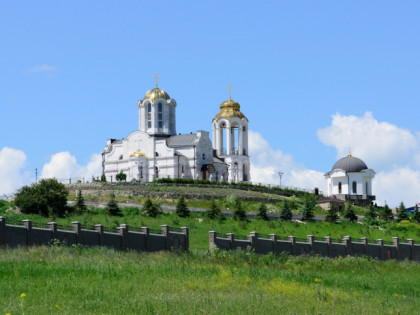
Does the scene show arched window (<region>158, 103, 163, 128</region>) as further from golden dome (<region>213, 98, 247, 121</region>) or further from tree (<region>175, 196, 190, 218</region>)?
tree (<region>175, 196, 190, 218</region>)

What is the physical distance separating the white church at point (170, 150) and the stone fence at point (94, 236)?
119ft

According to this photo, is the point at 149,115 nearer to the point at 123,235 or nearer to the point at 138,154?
the point at 138,154

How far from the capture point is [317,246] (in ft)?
146

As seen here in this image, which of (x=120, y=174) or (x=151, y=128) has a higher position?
(x=151, y=128)

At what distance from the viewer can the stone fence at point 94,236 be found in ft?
104

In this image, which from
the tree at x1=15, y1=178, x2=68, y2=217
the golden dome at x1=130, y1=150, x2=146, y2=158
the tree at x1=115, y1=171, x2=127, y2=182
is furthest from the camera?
the golden dome at x1=130, y1=150, x2=146, y2=158

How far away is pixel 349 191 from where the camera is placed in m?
87.3

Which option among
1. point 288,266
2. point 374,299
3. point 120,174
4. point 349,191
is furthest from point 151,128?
point 374,299

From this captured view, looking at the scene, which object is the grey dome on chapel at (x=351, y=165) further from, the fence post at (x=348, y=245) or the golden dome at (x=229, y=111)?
the fence post at (x=348, y=245)

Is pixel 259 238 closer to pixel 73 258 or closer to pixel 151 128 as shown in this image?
pixel 73 258

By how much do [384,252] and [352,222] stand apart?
13.2 m

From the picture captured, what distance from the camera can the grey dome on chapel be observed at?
87.9 meters

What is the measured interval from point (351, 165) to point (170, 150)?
2338cm

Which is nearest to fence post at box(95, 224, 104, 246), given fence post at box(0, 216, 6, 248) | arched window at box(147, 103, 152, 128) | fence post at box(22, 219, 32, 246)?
fence post at box(22, 219, 32, 246)
